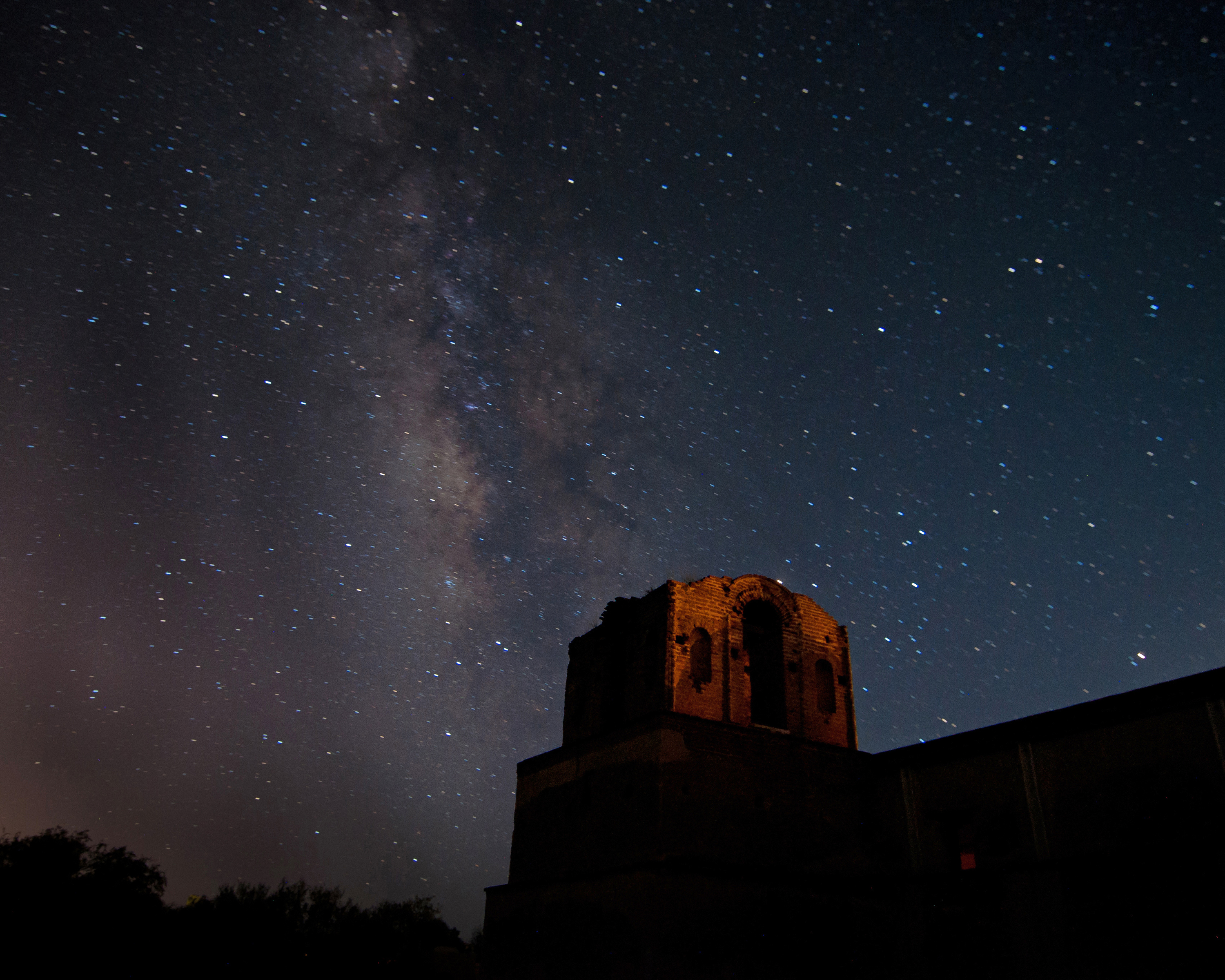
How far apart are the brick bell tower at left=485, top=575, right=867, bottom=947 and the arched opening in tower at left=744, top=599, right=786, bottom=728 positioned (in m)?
0.03

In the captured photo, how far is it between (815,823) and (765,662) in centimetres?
344

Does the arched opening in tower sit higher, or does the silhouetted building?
the arched opening in tower

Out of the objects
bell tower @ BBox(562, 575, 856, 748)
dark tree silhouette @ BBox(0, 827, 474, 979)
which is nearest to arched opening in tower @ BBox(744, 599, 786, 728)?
bell tower @ BBox(562, 575, 856, 748)

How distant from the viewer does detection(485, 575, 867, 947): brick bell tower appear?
14297 mm

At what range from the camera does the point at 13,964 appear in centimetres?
2234

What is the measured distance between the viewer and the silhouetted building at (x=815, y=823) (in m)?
11.9

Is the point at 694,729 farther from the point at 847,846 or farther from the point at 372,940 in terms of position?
the point at 372,940

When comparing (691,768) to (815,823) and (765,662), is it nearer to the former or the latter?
(815,823)

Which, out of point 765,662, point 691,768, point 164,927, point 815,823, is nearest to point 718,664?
point 765,662

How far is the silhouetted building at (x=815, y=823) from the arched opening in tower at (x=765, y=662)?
5cm

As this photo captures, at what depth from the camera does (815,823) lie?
51.4 ft

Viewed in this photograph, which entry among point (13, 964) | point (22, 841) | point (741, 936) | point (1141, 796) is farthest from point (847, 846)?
point (22, 841)

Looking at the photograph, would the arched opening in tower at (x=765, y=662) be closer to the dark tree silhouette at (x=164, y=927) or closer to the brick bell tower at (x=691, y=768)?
the brick bell tower at (x=691, y=768)

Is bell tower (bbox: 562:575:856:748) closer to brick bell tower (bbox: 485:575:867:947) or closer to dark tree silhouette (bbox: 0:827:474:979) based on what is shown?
brick bell tower (bbox: 485:575:867:947)
